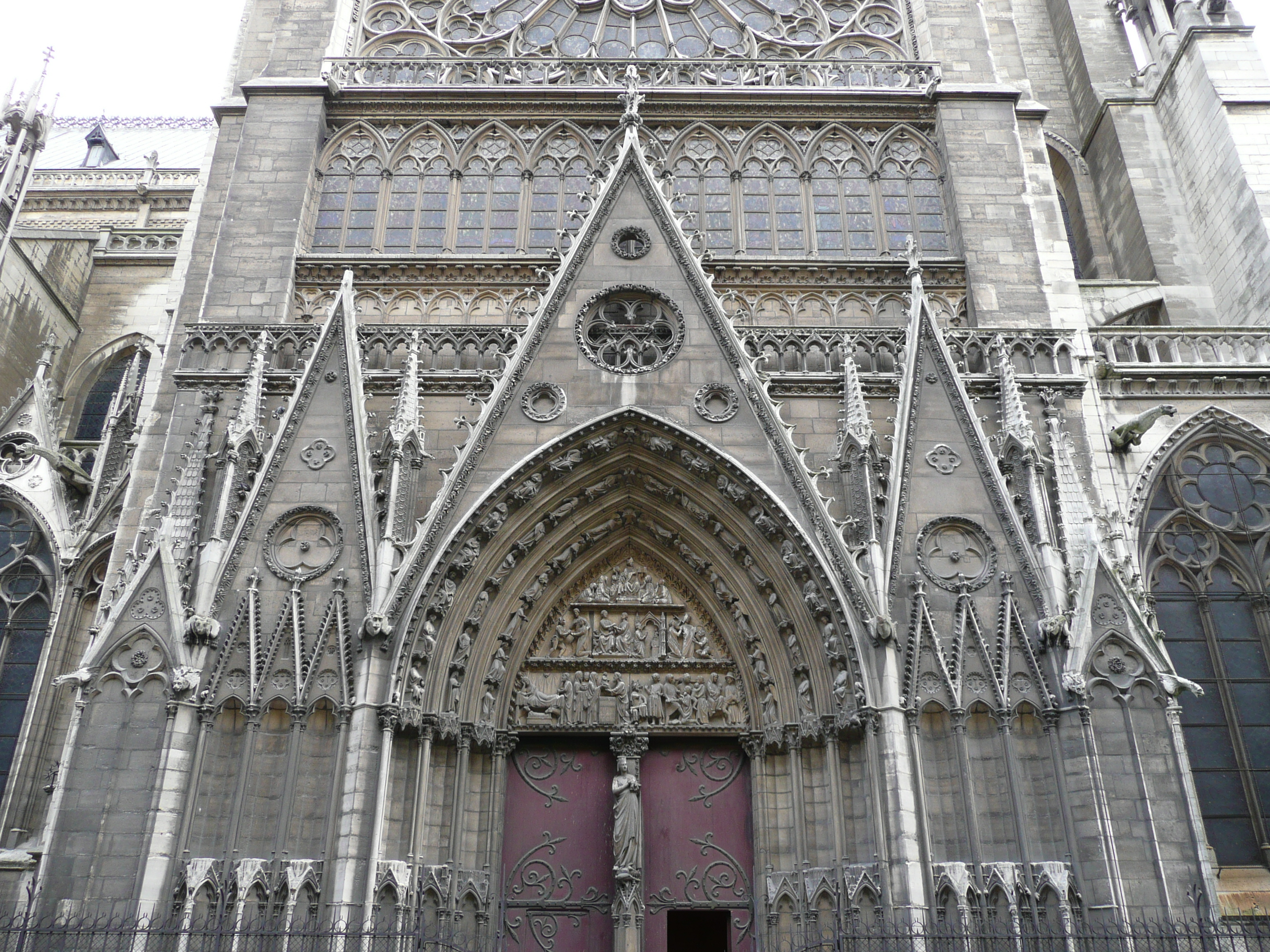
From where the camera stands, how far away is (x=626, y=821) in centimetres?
1164

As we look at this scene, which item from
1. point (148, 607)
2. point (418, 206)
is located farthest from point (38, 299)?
point (148, 607)

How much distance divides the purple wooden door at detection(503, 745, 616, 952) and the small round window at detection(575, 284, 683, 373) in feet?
16.7

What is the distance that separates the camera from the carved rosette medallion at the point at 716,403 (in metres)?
12.8

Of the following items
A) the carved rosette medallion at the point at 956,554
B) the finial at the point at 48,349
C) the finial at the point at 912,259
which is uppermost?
the finial at the point at 48,349

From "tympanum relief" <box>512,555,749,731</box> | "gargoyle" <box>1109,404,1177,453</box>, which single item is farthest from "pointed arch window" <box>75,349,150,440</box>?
"gargoyle" <box>1109,404,1177,453</box>

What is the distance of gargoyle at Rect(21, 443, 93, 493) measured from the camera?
15.6 metres

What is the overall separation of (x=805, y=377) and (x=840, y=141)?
5389mm

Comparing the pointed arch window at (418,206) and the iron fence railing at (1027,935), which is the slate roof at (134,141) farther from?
the iron fence railing at (1027,935)

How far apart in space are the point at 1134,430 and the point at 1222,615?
9.17 ft

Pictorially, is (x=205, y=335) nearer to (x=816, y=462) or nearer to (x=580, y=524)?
(x=580, y=524)

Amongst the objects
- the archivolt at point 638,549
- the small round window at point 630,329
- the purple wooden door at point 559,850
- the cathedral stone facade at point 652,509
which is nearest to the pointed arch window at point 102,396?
the cathedral stone facade at point 652,509

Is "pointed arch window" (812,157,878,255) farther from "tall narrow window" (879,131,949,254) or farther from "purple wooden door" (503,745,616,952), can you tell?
"purple wooden door" (503,745,616,952)

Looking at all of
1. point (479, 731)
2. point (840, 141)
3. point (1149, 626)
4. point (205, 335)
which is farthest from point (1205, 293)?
point (205, 335)

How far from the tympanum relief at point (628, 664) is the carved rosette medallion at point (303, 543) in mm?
2849
